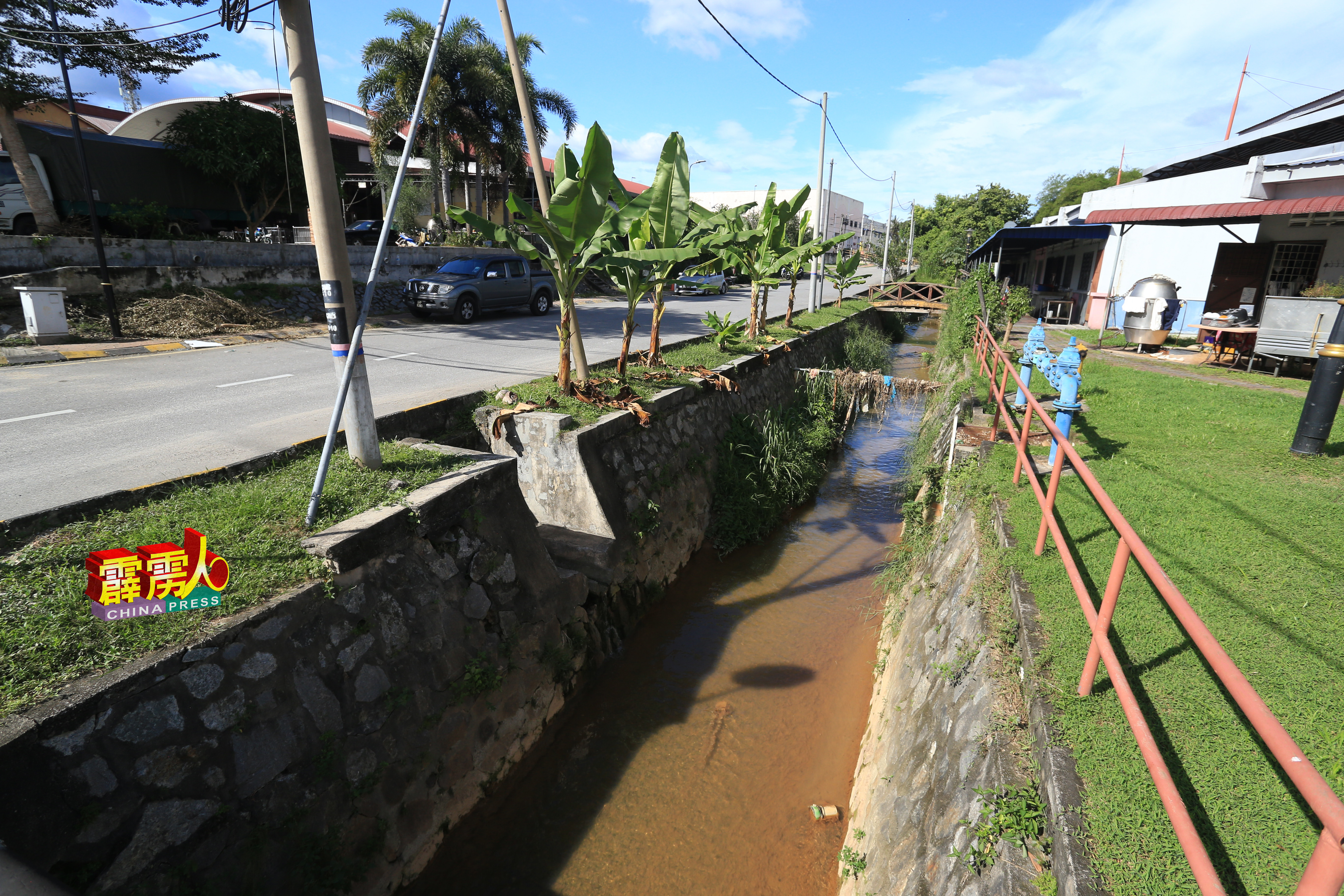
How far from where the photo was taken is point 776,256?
1252 centimetres

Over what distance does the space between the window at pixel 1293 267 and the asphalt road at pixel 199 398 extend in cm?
1393

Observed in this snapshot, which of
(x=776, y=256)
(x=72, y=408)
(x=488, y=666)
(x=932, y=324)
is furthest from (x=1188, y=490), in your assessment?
(x=932, y=324)

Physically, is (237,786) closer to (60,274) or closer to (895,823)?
(895,823)

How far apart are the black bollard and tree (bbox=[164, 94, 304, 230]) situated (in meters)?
20.2

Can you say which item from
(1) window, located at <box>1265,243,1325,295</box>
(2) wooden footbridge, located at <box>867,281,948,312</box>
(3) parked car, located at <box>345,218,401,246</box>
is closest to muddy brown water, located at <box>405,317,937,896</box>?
(1) window, located at <box>1265,243,1325,295</box>

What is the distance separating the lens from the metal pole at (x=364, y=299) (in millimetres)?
3732

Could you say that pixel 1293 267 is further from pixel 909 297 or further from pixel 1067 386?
pixel 909 297

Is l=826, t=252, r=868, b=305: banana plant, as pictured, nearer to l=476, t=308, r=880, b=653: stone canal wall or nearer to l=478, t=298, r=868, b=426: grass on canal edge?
l=478, t=298, r=868, b=426: grass on canal edge

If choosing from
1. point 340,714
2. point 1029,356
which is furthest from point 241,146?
point 1029,356

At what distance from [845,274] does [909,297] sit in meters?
13.7

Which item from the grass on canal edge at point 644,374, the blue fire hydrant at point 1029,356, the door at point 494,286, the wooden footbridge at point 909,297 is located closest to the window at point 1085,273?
the wooden footbridge at point 909,297

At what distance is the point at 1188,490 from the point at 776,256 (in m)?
8.46

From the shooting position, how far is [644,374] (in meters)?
8.62

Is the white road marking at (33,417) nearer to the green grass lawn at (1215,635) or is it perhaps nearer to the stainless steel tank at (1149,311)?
the green grass lawn at (1215,635)
